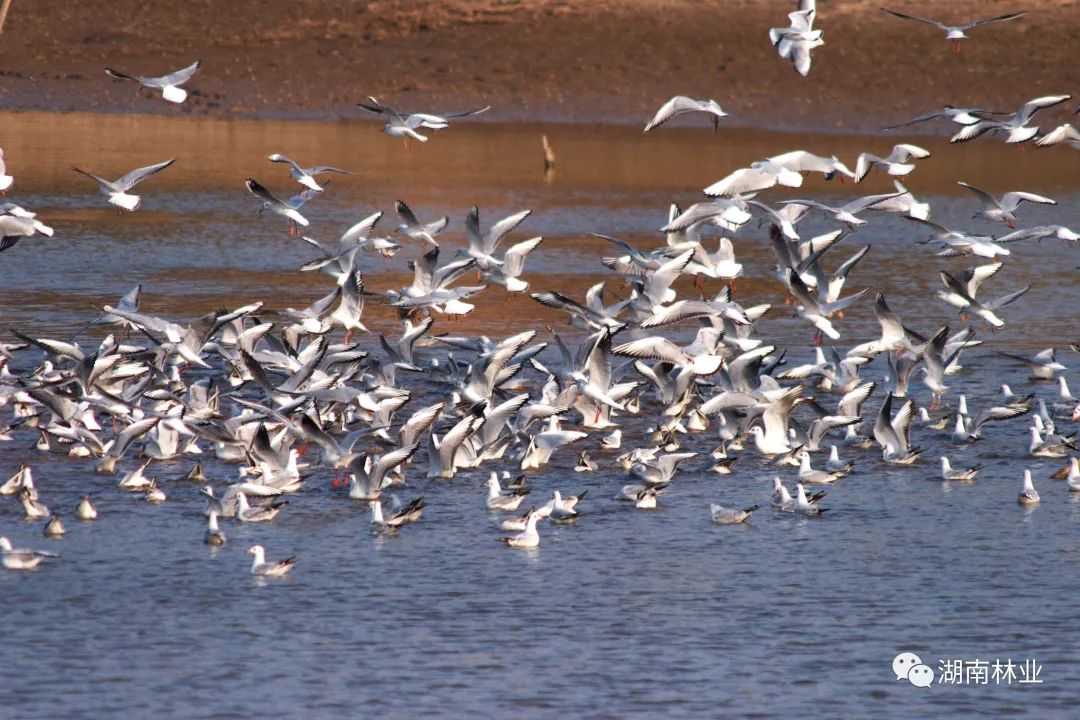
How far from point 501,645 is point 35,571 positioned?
146 inches

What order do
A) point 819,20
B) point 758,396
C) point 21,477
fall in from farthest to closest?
point 819,20 → point 758,396 → point 21,477

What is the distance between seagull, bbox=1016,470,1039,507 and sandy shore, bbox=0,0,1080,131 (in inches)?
1038

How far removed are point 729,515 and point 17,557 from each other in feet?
18.7

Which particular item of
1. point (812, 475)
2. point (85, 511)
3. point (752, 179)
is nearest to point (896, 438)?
point (812, 475)

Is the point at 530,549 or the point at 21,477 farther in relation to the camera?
the point at 21,477

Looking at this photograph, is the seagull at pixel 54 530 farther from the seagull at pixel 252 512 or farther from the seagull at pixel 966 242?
the seagull at pixel 966 242

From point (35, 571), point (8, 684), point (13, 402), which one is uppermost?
point (13, 402)

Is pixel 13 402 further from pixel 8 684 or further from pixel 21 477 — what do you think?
pixel 8 684

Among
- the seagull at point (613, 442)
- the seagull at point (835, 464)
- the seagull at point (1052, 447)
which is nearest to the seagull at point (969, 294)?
the seagull at point (1052, 447)

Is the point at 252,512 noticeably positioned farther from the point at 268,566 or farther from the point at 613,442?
the point at 613,442

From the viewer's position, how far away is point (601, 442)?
18.0 m

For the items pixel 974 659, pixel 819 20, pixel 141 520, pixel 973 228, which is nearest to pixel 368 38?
pixel 819 20

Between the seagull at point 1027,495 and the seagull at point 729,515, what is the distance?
2.51 m

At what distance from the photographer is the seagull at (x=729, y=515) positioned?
49.5 ft
